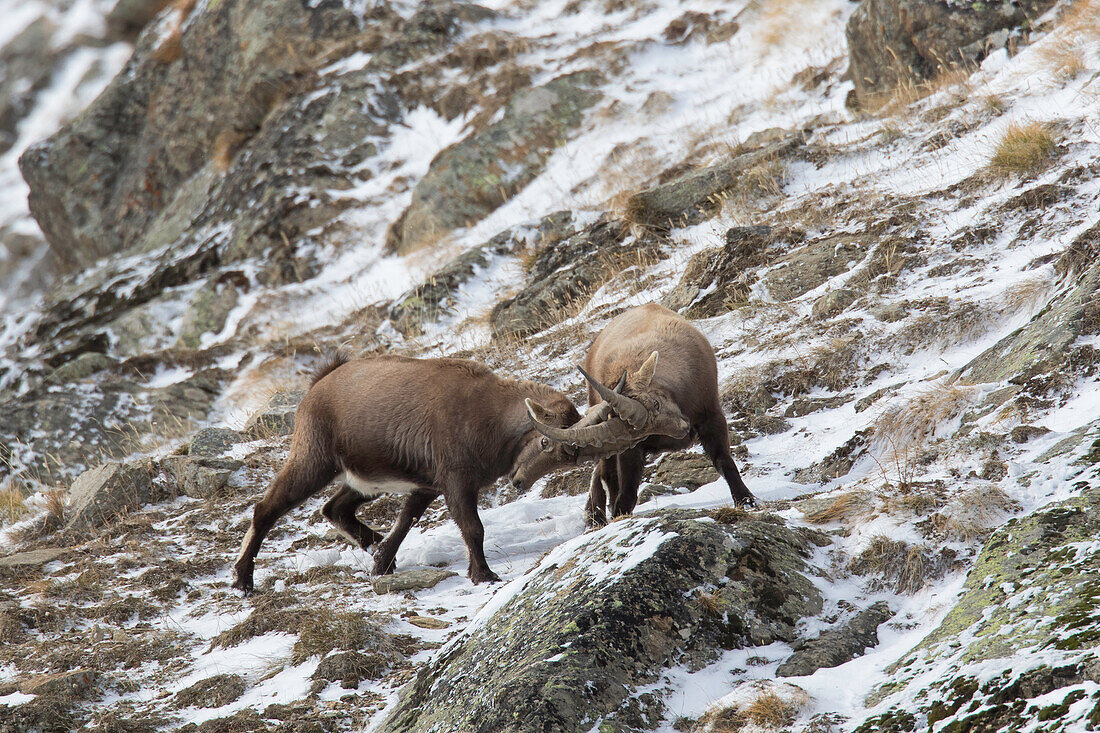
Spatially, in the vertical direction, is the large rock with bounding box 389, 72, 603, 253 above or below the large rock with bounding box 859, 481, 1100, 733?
above

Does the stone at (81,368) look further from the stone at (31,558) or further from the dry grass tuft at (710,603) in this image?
the dry grass tuft at (710,603)

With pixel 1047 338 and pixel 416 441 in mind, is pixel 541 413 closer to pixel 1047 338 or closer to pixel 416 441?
pixel 416 441

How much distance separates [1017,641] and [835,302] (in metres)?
5.94

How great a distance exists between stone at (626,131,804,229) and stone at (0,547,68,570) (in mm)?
8463

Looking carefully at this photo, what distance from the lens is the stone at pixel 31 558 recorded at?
27.6 ft

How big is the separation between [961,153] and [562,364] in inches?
218

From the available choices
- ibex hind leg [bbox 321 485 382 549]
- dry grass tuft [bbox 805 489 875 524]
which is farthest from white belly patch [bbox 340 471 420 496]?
dry grass tuft [bbox 805 489 875 524]

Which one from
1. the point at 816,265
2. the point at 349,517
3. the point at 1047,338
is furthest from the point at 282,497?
the point at 816,265

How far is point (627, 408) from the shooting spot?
6.04 m

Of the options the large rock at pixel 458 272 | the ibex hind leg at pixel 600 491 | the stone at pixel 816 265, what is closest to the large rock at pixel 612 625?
the ibex hind leg at pixel 600 491

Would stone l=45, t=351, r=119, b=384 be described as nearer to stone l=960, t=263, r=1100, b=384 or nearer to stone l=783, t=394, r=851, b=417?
stone l=783, t=394, r=851, b=417

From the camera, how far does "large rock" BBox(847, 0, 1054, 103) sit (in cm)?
1266

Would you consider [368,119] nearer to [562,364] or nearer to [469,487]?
[562,364]

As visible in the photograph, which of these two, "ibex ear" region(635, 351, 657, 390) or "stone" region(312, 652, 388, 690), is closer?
"stone" region(312, 652, 388, 690)
